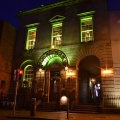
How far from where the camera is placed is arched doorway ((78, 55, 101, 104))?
59.3ft

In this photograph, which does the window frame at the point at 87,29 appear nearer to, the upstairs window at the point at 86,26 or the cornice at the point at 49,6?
the upstairs window at the point at 86,26

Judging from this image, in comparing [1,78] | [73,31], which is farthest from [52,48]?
[1,78]

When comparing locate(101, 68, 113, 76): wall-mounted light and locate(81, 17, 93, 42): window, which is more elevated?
locate(81, 17, 93, 42): window

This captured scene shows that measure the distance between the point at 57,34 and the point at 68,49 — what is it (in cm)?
278

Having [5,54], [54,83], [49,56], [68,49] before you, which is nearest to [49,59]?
[49,56]

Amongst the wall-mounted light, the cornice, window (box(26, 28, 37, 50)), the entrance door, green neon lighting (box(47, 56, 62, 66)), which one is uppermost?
the cornice

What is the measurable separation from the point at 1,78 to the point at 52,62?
19.7 feet

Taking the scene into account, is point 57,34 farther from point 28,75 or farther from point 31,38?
point 28,75

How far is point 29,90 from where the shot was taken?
56.4ft

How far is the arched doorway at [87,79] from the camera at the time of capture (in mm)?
18062

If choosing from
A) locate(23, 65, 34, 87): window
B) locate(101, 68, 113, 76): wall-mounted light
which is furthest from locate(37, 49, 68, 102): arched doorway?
locate(101, 68, 113, 76): wall-mounted light

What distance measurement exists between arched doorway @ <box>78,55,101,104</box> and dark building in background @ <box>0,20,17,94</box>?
8.49 m

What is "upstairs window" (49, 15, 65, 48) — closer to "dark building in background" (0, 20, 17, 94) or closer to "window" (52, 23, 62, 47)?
"window" (52, 23, 62, 47)

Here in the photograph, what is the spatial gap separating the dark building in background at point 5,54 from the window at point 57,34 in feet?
18.1
